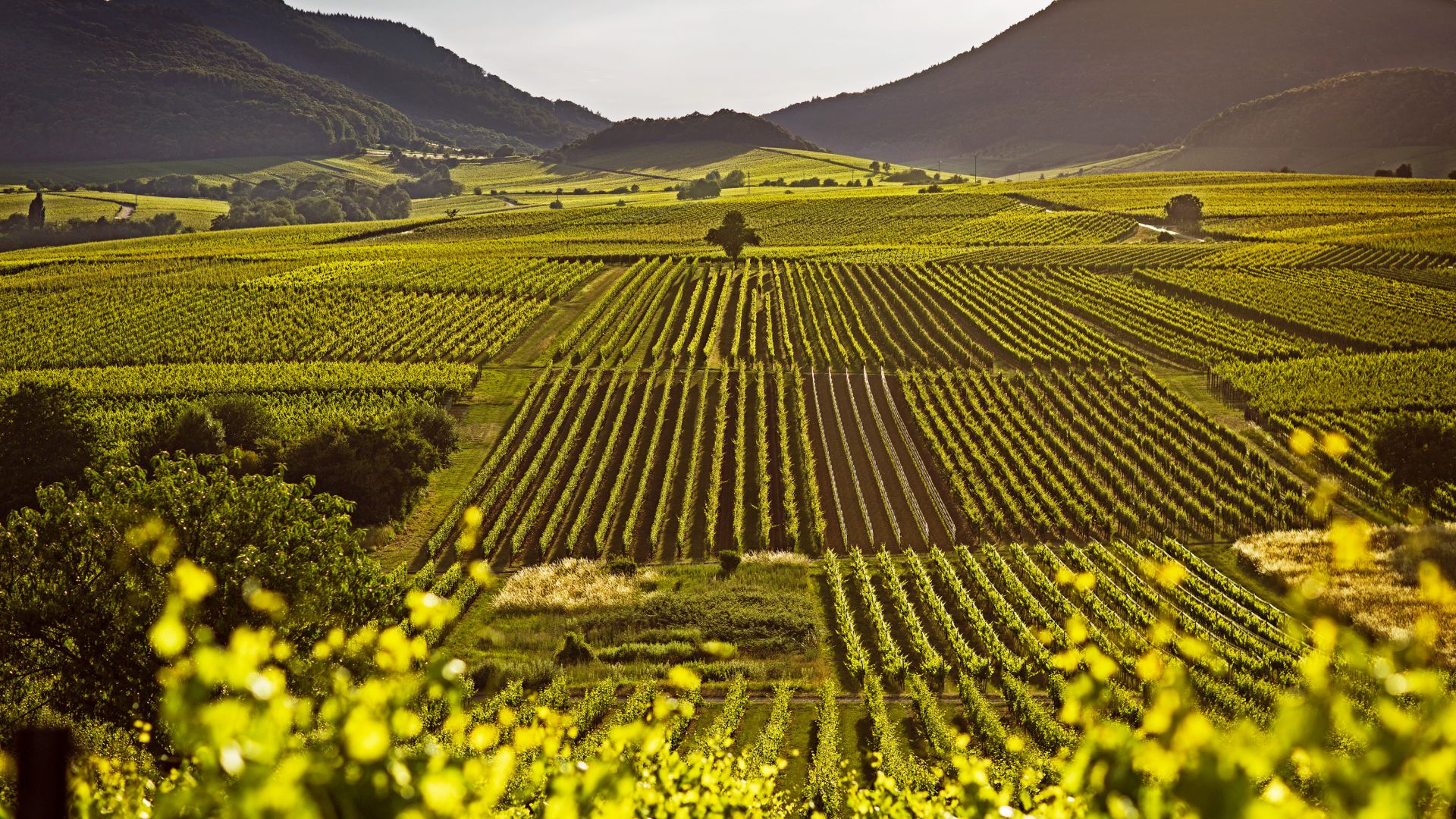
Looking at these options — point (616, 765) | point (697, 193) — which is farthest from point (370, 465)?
point (697, 193)

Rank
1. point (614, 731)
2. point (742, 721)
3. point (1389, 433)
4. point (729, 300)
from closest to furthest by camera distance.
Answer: point (614, 731), point (742, 721), point (1389, 433), point (729, 300)

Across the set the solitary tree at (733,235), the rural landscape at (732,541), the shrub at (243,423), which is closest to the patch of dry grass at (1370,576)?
the rural landscape at (732,541)

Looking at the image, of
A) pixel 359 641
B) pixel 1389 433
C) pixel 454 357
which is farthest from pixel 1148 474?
pixel 454 357

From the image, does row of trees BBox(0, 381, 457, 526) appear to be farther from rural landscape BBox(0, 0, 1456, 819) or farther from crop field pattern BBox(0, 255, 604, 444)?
crop field pattern BBox(0, 255, 604, 444)

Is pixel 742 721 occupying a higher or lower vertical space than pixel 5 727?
lower

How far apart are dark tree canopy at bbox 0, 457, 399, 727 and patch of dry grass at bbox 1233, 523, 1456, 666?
99.8ft

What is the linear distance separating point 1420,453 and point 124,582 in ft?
151

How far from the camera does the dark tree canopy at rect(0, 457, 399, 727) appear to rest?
19.3m

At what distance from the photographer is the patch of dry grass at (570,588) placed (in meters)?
33.7

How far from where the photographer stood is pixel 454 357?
6756 centimetres

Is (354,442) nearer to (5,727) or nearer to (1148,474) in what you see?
(5,727)

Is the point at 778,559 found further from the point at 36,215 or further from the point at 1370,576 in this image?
the point at 36,215

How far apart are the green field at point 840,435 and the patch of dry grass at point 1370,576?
1417 millimetres

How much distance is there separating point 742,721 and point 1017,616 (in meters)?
11.4
